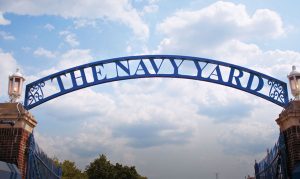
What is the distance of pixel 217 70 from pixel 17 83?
695cm

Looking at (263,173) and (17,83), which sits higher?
(17,83)

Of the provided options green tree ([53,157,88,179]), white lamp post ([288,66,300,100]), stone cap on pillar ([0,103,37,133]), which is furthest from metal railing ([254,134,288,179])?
green tree ([53,157,88,179])

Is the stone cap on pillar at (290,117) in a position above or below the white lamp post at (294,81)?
below

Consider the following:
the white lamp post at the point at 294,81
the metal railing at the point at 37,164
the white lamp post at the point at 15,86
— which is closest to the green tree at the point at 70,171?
the metal railing at the point at 37,164

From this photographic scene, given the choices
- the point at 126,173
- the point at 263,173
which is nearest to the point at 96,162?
the point at 126,173

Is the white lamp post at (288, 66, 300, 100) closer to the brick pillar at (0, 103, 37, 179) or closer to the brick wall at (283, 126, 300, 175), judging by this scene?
the brick wall at (283, 126, 300, 175)

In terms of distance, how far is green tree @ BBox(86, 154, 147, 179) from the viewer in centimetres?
5225

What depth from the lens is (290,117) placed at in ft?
34.6

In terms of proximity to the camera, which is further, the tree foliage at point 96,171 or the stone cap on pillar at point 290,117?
the tree foliage at point 96,171

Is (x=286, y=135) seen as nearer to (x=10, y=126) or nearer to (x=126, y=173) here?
(x=10, y=126)

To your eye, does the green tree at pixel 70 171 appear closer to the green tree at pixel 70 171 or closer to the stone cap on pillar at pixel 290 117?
the green tree at pixel 70 171

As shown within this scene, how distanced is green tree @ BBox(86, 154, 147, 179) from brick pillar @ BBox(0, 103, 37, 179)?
42.5m

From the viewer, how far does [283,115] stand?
10969mm

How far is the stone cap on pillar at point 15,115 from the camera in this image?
35.3ft
